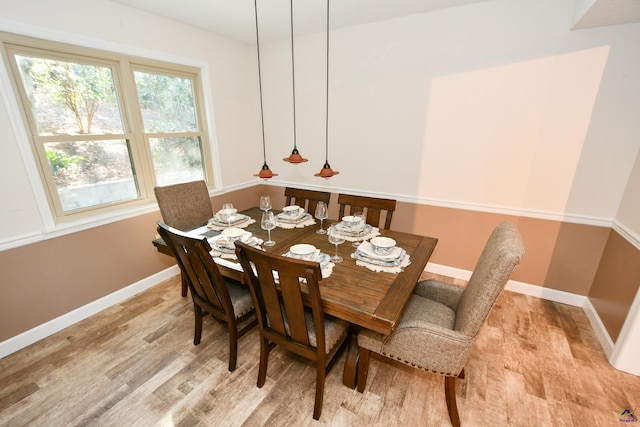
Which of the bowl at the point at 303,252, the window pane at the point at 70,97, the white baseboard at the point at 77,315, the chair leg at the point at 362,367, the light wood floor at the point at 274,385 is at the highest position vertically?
the window pane at the point at 70,97

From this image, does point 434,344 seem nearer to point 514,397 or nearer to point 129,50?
point 514,397

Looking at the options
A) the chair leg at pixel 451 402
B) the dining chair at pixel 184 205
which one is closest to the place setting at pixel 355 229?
the chair leg at pixel 451 402

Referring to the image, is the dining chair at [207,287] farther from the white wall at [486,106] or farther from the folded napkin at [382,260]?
the white wall at [486,106]

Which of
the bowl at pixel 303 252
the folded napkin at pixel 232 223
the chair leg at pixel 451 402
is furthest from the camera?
the folded napkin at pixel 232 223

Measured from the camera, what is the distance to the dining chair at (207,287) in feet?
4.83

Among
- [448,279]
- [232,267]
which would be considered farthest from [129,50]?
[448,279]

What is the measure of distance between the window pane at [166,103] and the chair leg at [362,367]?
272cm

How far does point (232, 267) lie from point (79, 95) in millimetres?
1992

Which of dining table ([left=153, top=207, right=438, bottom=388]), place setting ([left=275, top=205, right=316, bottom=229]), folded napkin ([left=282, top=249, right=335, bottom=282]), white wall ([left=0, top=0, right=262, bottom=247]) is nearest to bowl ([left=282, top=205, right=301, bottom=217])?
place setting ([left=275, top=205, right=316, bottom=229])

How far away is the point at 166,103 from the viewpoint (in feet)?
9.01

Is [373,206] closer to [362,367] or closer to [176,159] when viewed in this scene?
[362,367]

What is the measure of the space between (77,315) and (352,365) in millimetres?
2332

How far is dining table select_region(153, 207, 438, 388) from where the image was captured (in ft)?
4.12

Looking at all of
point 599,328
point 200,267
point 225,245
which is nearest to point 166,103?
point 225,245
